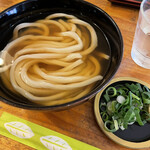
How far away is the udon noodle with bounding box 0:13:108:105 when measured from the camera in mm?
946

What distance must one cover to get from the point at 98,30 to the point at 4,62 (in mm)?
600

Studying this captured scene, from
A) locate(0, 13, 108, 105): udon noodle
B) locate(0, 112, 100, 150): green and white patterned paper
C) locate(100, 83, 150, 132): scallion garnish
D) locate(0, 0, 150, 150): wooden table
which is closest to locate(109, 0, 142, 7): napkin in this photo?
locate(0, 13, 108, 105): udon noodle

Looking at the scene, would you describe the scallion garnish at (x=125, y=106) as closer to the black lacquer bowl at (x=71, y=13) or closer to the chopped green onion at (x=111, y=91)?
the chopped green onion at (x=111, y=91)

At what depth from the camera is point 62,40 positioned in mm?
1173

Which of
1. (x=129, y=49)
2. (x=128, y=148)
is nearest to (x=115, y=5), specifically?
(x=129, y=49)

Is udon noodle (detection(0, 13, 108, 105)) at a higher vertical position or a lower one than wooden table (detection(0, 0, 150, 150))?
higher

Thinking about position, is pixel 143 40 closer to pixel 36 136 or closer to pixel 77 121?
pixel 77 121

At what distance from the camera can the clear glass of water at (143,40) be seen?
1.02 metres

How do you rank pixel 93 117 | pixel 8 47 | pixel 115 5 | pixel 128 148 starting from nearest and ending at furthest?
pixel 128 148
pixel 93 117
pixel 8 47
pixel 115 5

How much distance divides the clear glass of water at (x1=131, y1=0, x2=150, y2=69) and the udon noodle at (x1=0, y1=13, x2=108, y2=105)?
0.26 meters

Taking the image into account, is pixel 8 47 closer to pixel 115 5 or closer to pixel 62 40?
pixel 62 40

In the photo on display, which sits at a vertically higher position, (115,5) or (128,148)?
(115,5)

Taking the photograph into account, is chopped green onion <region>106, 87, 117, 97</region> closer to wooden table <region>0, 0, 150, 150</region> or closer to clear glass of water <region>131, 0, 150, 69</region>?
wooden table <region>0, 0, 150, 150</region>

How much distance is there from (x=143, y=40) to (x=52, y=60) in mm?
545
